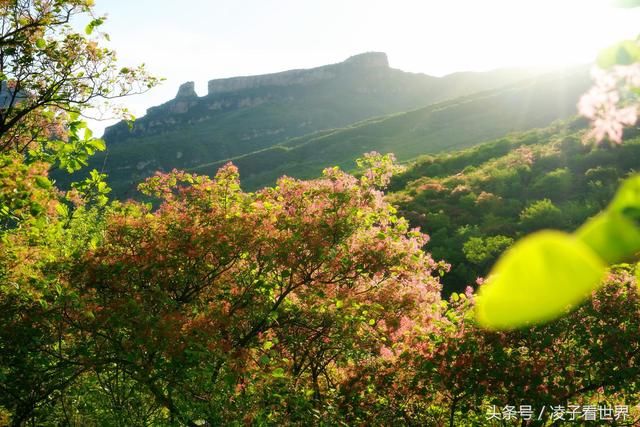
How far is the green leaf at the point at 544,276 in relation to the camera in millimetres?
374

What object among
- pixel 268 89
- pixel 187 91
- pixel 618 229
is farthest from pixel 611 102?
pixel 187 91

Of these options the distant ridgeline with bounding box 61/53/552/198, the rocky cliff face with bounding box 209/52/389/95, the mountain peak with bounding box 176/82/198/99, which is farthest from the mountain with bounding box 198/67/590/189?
the mountain peak with bounding box 176/82/198/99

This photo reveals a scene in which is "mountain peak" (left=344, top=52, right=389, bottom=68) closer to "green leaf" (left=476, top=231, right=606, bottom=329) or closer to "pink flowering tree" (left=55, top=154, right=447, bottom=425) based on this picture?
"pink flowering tree" (left=55, top=154, right=447, bottom=425)

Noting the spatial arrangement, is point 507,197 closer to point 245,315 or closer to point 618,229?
point 245,315

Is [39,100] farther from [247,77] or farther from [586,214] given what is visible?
[247,77]

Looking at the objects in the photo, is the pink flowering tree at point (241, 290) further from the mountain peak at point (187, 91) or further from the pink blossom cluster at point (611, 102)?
the mountain peak at point (187, 91)

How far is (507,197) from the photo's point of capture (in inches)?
1403

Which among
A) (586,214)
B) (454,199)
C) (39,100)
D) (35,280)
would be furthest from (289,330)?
(454,199)

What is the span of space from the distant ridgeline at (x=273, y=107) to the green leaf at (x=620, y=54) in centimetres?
12541

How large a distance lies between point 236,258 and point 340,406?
2.94 metres

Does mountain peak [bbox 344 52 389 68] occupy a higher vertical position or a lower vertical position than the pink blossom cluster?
Answer: higher

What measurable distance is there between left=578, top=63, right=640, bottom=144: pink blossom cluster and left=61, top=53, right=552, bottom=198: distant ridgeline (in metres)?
125

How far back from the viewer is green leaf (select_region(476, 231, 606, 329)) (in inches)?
14.7

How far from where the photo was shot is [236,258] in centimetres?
697
